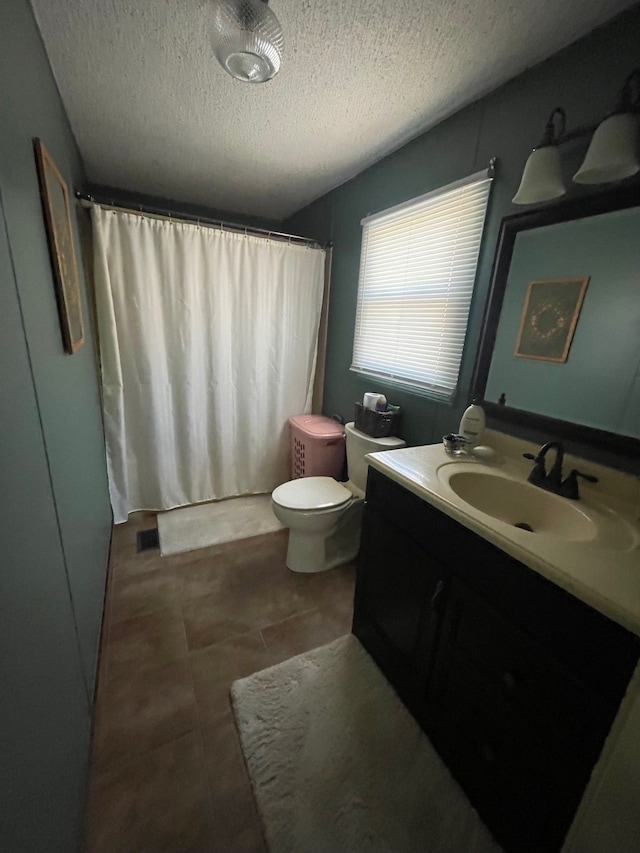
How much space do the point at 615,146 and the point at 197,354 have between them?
82.2 inches

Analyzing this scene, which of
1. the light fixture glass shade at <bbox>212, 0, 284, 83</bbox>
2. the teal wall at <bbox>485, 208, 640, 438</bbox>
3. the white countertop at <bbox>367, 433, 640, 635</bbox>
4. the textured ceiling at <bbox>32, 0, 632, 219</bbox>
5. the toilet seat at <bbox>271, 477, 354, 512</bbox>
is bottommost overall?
the toilet seat at <bbox>271, 477, 354, 512</bbox>

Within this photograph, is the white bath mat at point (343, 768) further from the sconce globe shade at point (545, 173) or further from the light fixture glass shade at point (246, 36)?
the light fixture glass shade at point (246, 36)

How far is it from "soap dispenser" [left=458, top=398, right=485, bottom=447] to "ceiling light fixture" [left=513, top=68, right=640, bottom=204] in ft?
2.38

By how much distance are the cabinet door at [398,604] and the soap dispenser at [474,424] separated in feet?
1.61

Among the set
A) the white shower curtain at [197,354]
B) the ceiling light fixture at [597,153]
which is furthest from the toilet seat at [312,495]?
the ceiling light fixture at [597,153]

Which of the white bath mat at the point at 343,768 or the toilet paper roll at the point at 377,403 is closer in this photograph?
the white bath mat at the point at 343,768

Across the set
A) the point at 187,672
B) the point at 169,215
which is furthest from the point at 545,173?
the point at 187,672

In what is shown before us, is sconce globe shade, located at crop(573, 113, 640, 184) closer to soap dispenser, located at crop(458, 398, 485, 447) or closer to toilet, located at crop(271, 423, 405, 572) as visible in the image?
soap dispenser, located at crop(458, 398, 485, 447)

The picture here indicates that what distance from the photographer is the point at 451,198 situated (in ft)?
4.71

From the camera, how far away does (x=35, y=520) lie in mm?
684

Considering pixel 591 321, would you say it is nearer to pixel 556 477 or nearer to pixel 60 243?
pixel 556 477

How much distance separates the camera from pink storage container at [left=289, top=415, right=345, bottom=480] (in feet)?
7.08

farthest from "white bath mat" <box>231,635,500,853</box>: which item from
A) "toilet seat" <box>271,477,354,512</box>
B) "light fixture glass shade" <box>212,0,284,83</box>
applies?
"light fixture glass shade" <box>212,0,284,83</box>

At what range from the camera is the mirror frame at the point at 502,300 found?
971mm
